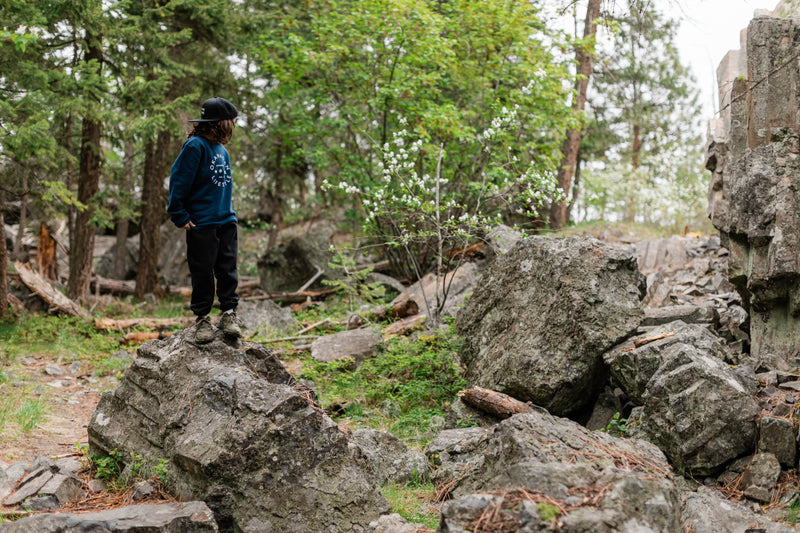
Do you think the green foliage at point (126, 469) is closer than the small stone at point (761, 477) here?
Yes

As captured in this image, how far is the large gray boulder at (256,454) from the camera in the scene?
400 cm

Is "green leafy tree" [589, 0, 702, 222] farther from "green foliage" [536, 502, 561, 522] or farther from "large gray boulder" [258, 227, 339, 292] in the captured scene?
"green foliage" [536, 502, 561, 522]

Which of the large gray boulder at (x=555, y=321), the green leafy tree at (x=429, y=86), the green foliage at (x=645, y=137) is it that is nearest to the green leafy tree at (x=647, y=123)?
the green foliage at (x=645, y=137)

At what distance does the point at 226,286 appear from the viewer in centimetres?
517

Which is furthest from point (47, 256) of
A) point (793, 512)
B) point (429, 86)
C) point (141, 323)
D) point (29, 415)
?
point (793, 512)

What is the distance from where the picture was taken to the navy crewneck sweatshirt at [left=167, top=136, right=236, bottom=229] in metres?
4.81

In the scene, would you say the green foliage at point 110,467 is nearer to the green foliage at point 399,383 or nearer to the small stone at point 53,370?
the green foliage at point 399,383

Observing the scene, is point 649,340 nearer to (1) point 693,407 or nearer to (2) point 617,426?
(2) point 617,426

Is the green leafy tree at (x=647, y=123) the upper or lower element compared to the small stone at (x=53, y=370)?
upper

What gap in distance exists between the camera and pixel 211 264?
4953 mm

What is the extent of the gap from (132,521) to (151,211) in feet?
40.5

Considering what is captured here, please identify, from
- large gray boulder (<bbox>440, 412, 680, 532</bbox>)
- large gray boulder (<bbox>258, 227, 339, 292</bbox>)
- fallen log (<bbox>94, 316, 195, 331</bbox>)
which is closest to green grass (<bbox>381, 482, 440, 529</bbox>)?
large gray boulder (<bbox>440, 412, 680, 532</bbox>)

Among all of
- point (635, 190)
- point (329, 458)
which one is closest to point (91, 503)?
point (329, 458)

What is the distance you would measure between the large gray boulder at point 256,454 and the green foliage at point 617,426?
268 cm
